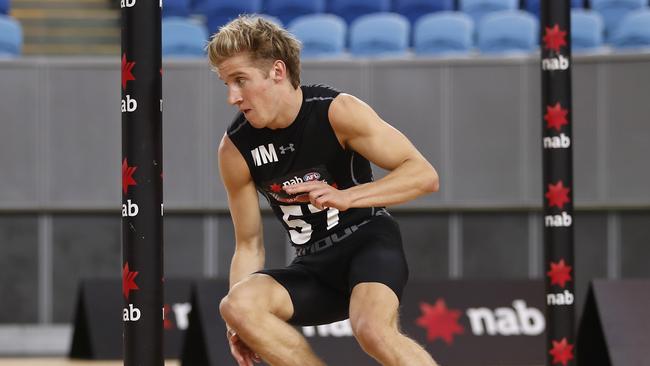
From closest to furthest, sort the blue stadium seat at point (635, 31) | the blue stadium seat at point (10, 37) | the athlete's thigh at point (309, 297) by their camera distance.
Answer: the athlete's thigh at point (309, 297) < the blue stadium seat at point (635, 31) < the blue stadium seat at point (10, 37)

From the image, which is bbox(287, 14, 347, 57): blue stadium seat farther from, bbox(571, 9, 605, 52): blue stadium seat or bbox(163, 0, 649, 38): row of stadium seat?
bbox(571, 9, 605, 52): blue stadium seat

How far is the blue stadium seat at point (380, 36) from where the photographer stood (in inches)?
426

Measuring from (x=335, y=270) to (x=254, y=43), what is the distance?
37.5 inches

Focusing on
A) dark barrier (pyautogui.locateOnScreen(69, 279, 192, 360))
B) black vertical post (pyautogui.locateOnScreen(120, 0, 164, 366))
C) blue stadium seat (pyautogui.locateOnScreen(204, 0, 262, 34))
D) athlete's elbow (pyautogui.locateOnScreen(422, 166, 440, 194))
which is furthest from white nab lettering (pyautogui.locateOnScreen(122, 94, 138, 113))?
blue stadium seat (pyautogui.locateOnScreen(204, 0, 262, 34))

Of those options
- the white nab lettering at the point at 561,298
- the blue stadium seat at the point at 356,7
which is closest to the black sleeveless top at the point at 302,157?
the white nab lettering at the point at 561,298

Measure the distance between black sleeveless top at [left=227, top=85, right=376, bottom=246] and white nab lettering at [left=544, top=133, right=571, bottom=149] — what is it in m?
0.73

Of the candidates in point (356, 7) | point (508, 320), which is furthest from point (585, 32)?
point (508, 320)

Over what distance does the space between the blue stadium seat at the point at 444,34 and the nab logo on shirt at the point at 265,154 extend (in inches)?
256

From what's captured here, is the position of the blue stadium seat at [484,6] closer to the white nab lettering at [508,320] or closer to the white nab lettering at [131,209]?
the white nab lettering at [508,320]

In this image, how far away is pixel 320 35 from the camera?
35.5 feet

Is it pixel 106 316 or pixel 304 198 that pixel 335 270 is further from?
pixel 106 316

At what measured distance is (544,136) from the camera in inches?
166

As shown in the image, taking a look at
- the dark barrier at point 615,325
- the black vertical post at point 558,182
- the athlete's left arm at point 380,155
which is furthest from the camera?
the dark barrier at point 615,325

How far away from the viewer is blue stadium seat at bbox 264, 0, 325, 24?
11.4 metres
